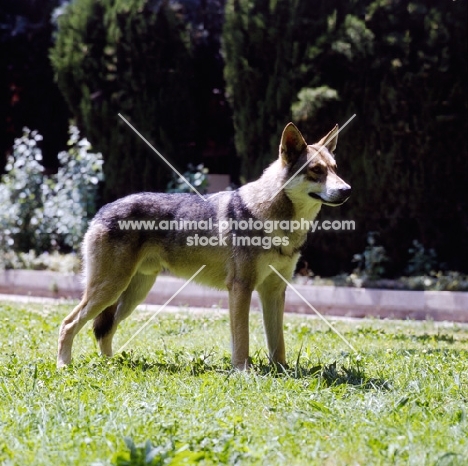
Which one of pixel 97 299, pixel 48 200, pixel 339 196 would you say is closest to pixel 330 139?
pixel 339 196

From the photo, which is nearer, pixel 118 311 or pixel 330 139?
pixel 330 139

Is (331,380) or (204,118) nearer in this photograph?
(331,380)

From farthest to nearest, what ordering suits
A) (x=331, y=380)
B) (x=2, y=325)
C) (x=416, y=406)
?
(x=2, y=325) < (x=331, y=380) < (x=416, y=406)

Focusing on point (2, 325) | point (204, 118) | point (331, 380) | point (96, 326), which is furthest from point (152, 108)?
point (331, 380)

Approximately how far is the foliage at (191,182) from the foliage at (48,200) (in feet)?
3.46

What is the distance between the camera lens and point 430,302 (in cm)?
802

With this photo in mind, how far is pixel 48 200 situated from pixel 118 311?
5.28 meters

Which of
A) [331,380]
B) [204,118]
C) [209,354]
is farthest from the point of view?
[204,118]

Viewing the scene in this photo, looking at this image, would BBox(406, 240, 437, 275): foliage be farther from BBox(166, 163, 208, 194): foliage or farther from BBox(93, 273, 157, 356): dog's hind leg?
BBox(93, 273, 157, 356): dog's hind leg

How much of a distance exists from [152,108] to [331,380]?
6.70m

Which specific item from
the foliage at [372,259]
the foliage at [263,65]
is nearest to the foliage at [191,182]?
the foliage at [263,65]

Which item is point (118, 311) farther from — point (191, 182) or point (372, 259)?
point (191, 182)

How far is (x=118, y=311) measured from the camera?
19.0 ft

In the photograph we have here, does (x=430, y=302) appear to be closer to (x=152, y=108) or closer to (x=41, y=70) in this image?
(x=152, y=108)
